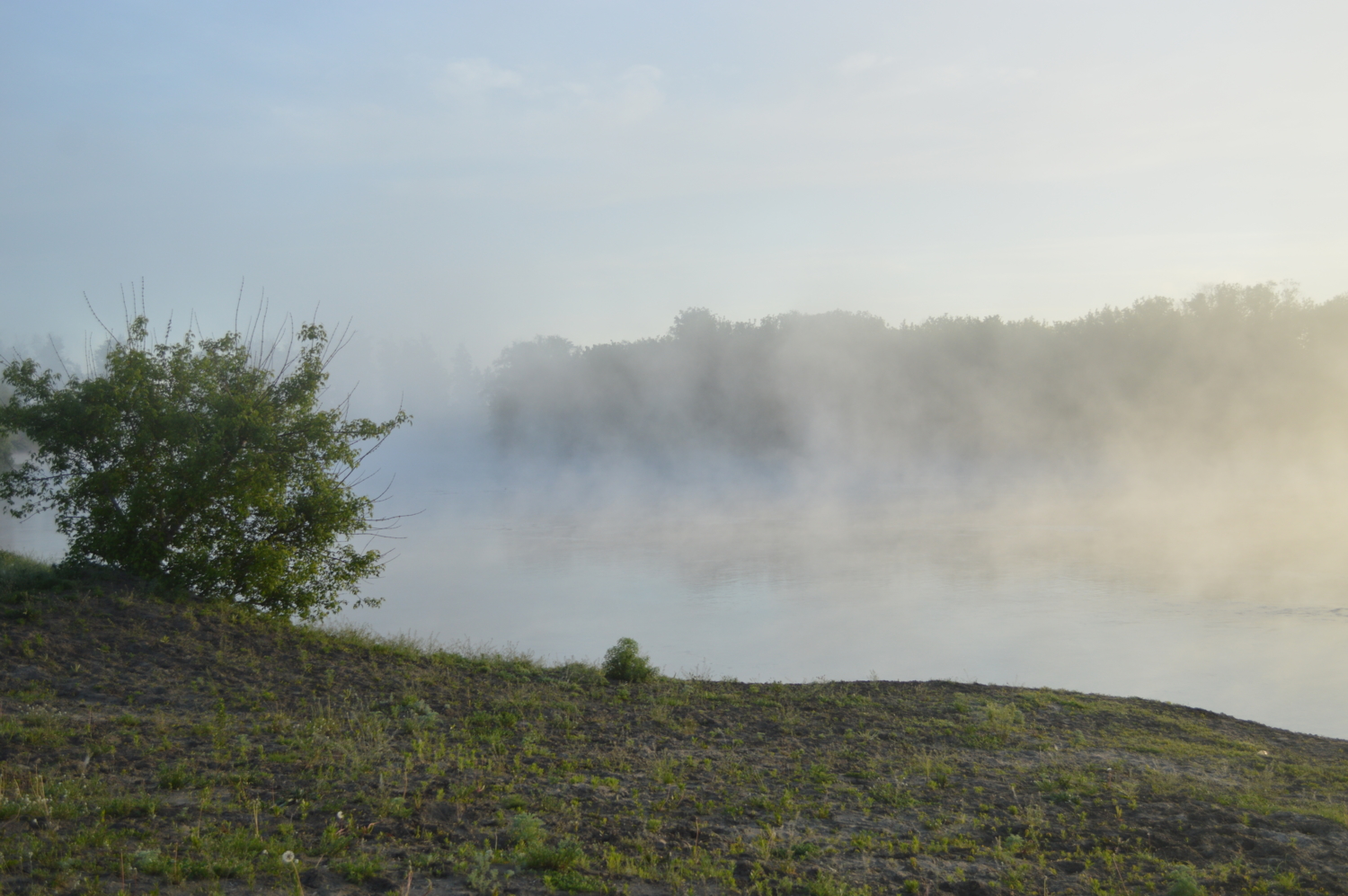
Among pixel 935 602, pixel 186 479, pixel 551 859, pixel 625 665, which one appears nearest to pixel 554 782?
pixel 551 859

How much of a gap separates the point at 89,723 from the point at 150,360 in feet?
24.0

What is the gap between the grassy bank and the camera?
471 cm

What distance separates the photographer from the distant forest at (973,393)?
66.1m

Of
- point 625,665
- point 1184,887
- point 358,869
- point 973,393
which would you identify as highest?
point 973,393

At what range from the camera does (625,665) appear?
38.9ft

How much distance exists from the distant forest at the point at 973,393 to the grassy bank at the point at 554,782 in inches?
2601

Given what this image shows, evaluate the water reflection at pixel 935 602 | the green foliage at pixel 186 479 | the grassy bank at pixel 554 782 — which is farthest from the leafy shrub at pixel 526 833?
the water reflection at pixel 935 602

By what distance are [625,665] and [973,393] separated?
7198 cm

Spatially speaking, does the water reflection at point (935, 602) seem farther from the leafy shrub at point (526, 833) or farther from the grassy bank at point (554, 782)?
the leafy shrub at point (526, 833)

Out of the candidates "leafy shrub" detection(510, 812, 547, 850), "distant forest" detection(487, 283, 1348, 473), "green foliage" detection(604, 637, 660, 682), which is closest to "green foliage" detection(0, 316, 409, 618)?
"green foliage" detection(604, 637, 660, 682)

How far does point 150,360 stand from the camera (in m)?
12.3

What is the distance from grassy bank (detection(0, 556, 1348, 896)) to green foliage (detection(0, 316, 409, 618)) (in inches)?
33.6

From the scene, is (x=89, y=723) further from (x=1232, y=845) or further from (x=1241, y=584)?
(x=1241, y=584)

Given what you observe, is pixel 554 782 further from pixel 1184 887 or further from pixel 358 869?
pixel 1184 887
